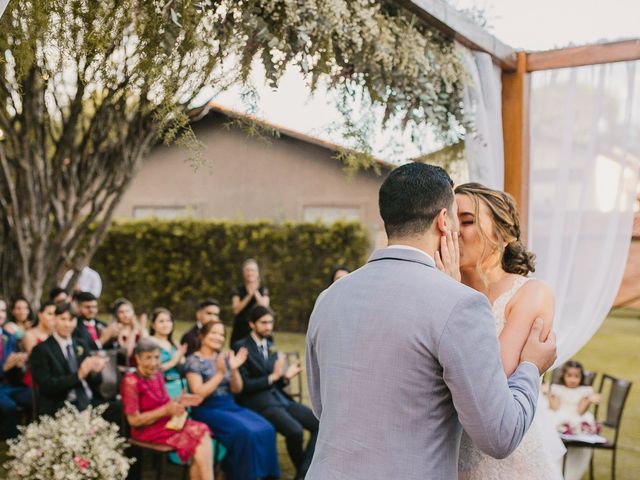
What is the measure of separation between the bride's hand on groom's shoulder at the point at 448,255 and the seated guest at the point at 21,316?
585cm

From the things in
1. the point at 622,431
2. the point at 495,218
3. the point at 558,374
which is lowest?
the point at 622,431

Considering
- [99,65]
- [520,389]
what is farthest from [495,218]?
[99,65]

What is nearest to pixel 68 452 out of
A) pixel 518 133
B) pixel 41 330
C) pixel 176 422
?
pixel 176 422

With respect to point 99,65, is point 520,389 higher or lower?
lower

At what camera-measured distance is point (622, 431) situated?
26.0 feet

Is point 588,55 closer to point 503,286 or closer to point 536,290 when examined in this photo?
point 503,286

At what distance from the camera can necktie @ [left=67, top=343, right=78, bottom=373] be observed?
227 inches

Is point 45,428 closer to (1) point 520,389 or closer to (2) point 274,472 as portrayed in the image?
(2) point 274,472

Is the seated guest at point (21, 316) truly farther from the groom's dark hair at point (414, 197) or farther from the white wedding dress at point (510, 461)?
the groom's dark hair at point (414, 197)

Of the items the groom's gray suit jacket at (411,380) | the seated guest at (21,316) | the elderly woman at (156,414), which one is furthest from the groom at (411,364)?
the seated guest at (21,316)

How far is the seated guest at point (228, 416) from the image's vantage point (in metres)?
5.42

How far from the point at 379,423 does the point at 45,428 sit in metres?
3.39

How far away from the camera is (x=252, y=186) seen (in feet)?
57.9

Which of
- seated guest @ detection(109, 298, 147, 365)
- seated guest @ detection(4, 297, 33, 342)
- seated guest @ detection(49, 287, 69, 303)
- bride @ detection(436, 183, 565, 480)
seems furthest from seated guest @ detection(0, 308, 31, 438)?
bride @ detection(436, 183, 565, 480)
